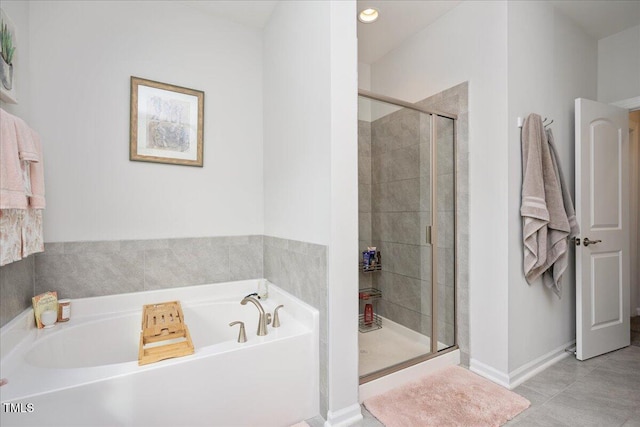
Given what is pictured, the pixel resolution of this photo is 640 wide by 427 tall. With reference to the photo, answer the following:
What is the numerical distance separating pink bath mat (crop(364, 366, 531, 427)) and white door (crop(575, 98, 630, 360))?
1001 millimetres

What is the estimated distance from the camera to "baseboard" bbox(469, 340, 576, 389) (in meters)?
1.99

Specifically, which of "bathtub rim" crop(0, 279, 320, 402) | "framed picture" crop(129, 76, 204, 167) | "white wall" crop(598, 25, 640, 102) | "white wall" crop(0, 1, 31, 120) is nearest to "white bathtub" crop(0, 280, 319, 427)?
"bathtub rim" crop(0, 279, 320, 402)

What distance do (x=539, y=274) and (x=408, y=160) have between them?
48.8 inches

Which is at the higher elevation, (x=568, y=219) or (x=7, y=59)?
(x=7, y=59)

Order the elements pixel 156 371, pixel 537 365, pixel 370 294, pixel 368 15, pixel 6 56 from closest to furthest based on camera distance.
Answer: pixel 156 371, pixel 6 56, pixel 537 365, pixel 370 294, pixel 368 15

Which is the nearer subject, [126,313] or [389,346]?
[126,313]

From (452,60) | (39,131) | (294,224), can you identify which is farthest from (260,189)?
(452,60)

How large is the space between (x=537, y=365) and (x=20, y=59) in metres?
3.90

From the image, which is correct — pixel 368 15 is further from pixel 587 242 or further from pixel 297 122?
pixel 587 242

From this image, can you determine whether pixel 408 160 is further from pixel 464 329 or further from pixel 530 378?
pixel 530 378

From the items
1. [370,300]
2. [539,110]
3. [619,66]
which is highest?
[619,66]

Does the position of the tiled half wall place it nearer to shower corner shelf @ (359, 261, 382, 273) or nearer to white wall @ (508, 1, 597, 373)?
shower corner shelf @ (359, 261, 382, 273)

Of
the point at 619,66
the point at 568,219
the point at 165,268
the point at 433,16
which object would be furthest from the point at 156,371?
the point at 619,66

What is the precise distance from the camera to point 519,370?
2053 mm
